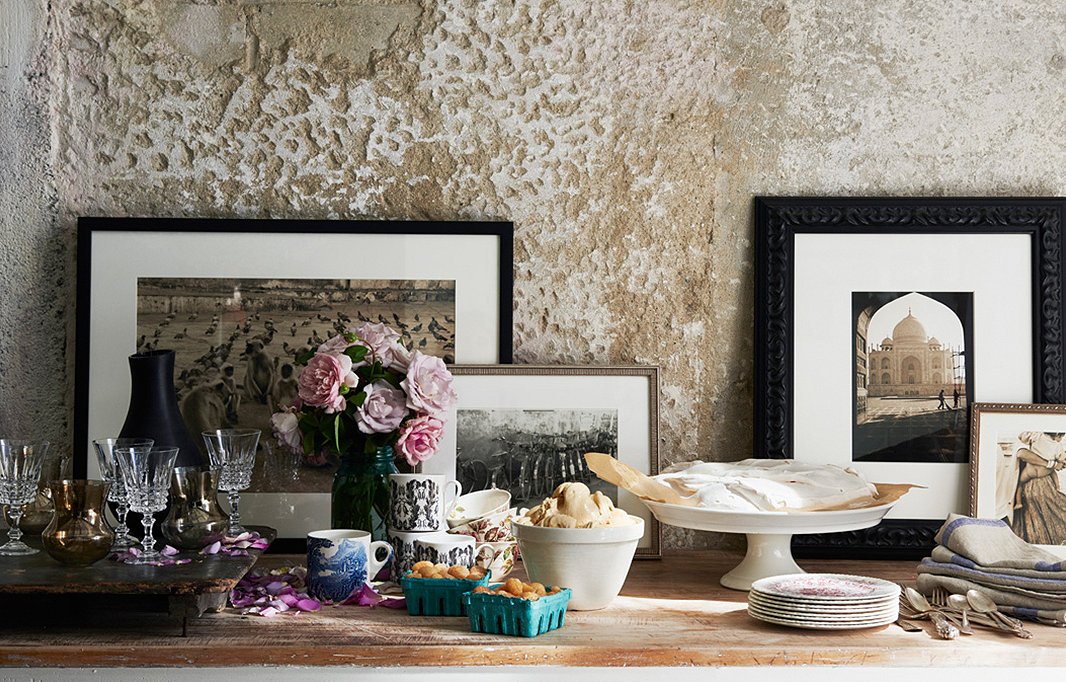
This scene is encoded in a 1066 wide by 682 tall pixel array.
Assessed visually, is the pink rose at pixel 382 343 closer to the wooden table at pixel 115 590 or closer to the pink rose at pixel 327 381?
Result: the pink rose at pixel 327 381

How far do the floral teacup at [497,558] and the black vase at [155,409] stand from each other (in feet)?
1.65

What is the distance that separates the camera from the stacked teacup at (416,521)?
1455 millimetres

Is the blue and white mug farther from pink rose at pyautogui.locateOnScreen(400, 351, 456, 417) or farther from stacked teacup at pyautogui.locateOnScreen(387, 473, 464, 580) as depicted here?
pink rose at pyautogui.locateOnScreen(400, 351, 456, 417)

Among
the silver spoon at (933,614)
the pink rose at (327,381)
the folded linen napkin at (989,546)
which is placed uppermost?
the pink rose at (327,381)

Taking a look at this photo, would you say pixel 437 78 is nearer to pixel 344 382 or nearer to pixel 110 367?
pixel 344 382

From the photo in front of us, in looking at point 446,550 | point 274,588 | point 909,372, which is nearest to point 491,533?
point 446,550

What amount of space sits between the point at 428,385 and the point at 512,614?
0.44 metres

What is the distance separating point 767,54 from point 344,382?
38.1 inches

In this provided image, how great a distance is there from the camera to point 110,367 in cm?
173

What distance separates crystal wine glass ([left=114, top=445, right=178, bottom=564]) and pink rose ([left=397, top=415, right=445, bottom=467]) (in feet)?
1.12

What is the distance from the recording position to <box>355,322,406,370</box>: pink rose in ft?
5.17

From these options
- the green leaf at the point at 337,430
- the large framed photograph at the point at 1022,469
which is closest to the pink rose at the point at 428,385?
the green leaf at the point at 337,430

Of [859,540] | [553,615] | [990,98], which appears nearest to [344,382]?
[553,615]

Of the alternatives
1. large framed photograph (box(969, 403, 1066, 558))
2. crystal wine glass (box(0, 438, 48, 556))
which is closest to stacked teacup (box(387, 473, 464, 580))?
crystal wine glass (box(0, 438, 48, 556))
